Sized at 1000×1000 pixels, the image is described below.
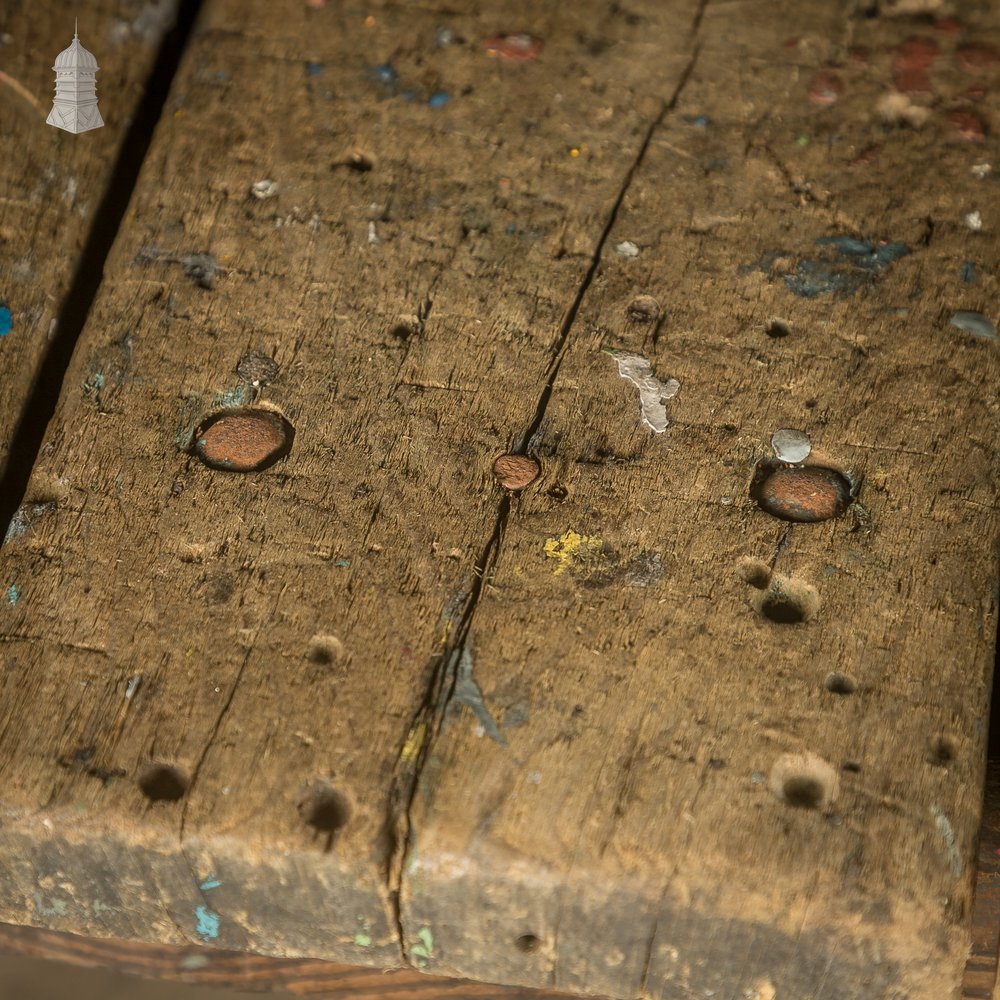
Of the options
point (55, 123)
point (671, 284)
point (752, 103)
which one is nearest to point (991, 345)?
point (671, 284)

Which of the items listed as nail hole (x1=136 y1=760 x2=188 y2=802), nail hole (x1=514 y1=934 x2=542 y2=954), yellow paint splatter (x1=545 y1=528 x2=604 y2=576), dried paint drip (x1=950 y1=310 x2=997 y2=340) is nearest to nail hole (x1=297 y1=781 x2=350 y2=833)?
nail hole (x1=136 y1=760 x2=188 y2=802)

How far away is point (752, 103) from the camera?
1.55m

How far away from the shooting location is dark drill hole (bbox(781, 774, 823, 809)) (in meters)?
1.05

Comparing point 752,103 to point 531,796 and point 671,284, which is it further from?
point 531,796

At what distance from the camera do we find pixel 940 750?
107 centimetres

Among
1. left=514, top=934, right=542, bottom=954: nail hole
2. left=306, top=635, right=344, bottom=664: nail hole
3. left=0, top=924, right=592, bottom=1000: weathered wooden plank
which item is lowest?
left=0, top=924, right=592, bottom=1000: weathered wooden plank

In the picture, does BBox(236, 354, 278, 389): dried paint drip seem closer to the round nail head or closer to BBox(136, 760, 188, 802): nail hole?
the round nail head

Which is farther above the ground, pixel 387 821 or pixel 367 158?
pixel 367 158

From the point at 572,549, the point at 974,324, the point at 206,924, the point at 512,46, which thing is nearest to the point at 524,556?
the point at 572,549

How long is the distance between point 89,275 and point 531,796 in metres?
0.96

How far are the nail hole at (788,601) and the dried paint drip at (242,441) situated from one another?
1.91ft

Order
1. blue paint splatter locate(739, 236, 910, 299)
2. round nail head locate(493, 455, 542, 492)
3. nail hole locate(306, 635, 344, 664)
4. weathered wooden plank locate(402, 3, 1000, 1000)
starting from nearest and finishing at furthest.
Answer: weathered wooden plank locate(402, 3, 1000, 1000)
nail hole locate(306, 635, 344, 664)
round nail head locate(493, 455, 542, 492)
blue paint splatter locate(739, 236, 910, 299)

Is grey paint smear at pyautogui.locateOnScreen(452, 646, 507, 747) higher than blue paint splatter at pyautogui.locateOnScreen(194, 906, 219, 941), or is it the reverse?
grey paint smear at pyautogui.locateOnScreen(452, 646, 507, 747)

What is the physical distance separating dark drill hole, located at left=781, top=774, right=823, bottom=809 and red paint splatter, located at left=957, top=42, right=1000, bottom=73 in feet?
3.67
